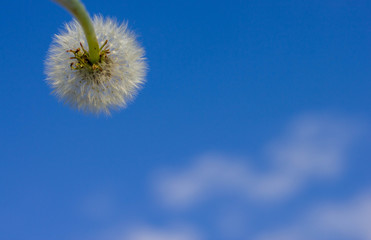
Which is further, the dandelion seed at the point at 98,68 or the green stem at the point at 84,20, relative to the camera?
the dandelion seed at the point at 98,68

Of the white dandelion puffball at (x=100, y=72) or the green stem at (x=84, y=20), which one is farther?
the white dandelion puffball at (x=100, y=72)

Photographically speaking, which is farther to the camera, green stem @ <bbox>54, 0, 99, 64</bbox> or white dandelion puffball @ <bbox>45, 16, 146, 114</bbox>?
white dandelion puffball @ <bbox>45, 16, 146, 114</bbox>

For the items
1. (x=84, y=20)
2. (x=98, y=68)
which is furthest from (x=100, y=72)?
(x=84, y=20)

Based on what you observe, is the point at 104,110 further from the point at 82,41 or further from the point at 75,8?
the point at 75,8

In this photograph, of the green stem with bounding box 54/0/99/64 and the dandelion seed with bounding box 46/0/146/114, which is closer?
the green stem with bounding box 54/0/99/64
